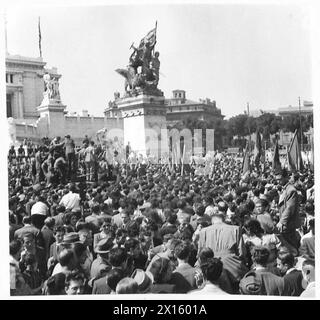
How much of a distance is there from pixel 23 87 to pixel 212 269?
29.2 ft

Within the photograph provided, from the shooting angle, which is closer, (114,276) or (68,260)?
(114,276)

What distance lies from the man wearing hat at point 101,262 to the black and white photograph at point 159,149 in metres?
0.03

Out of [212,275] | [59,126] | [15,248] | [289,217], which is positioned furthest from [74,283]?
A: [59,126]

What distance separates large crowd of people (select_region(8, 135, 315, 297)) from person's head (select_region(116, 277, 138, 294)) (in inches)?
0.9

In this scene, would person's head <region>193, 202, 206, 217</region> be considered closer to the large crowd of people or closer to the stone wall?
the large crowd of people

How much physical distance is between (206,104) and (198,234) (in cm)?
397

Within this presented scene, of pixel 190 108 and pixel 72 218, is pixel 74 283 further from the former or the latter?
pixel 190 108

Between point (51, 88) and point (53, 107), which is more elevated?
point (51, 88)

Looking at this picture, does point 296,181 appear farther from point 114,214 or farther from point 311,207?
point 114,214

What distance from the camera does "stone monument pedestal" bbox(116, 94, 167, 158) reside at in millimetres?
12461

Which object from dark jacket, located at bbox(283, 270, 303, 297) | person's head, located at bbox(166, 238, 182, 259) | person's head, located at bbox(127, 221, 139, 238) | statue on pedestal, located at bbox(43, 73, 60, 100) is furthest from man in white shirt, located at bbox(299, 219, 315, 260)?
statue on pedestal, located at bbox(43, 73, 60, 100)

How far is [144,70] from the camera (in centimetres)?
1212

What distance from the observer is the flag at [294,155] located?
37.7ft

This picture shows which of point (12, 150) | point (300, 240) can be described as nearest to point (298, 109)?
point (300, 240)
